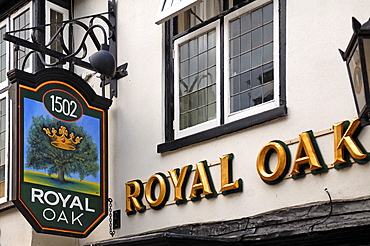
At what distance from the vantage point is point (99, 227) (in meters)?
10.0

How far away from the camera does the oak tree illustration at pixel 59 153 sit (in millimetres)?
8969

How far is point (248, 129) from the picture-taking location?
27.3 ft

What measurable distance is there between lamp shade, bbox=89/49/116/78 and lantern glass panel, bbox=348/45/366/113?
13.7 feet

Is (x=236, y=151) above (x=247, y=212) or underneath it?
above

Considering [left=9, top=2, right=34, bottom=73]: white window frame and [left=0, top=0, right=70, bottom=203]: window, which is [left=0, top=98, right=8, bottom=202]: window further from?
[left=9, top=2, right=34, bottom=73]: white window frame

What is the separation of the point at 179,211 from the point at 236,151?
1091 millimetres

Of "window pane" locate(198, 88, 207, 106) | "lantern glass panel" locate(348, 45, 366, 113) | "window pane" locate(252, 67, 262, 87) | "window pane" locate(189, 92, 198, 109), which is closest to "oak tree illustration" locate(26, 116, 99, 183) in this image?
"window pane" locate(189, 92, 198, 109)

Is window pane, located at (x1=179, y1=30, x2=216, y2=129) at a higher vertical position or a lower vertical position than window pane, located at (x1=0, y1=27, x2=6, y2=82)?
lower

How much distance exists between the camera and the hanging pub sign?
8.83 m

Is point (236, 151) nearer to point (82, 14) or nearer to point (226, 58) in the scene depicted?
point (226, 58)

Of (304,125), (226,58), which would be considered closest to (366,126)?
(304,125)

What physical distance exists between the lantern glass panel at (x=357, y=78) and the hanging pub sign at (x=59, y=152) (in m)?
4.14

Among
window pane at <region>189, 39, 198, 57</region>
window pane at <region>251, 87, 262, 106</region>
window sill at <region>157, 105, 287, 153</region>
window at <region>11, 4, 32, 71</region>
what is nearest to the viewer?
window sill at <region>157, 105, 287, 153</region>

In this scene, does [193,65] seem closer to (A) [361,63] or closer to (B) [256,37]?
(B) [256,37]
